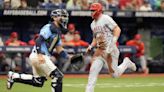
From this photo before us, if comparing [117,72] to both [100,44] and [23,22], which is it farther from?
[23,22]

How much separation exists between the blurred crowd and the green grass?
3400mm

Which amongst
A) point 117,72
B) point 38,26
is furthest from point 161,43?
point 117,72

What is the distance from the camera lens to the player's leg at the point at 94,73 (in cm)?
1001

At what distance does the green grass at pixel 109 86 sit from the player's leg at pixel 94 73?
2.33 m

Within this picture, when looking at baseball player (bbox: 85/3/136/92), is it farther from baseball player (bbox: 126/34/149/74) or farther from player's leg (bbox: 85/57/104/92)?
baseball player (bbox: 126/34/149/74)

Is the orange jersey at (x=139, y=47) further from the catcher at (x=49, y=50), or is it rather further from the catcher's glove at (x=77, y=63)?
the catcher at (x=49, y=50)

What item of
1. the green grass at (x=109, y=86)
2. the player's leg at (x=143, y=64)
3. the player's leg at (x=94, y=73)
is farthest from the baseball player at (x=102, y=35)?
the player's leg at (x=143, y=64)

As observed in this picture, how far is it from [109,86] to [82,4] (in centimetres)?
565

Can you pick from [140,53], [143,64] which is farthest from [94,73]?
[140,53]

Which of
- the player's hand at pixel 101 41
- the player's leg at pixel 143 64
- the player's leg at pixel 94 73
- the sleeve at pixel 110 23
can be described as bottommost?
the player's leg at pixel 143 64

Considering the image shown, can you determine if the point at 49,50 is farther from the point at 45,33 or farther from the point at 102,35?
the point at 102,35

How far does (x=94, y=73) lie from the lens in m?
10.2

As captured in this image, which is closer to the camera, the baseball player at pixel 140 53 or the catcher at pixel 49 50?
the catcher at pixel 49 50

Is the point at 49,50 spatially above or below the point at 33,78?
above
